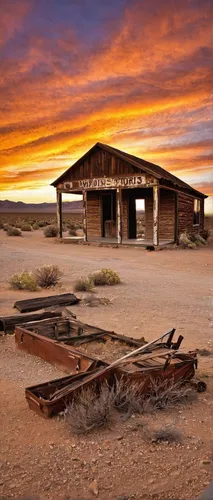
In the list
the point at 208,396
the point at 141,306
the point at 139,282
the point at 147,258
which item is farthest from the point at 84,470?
the point at 147,258

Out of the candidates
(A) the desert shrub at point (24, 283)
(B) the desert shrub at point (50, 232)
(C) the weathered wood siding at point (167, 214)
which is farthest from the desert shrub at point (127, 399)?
(B) the desert shrub at point (50, 232)

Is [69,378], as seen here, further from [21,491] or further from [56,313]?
[56,313]

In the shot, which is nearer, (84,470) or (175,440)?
(84,470)

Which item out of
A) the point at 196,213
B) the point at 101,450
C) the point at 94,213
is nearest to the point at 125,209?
the point at 94,213

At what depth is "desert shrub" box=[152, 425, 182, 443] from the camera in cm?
298

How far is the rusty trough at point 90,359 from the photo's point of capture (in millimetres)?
3346

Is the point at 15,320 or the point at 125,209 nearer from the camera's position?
the point at 15,320

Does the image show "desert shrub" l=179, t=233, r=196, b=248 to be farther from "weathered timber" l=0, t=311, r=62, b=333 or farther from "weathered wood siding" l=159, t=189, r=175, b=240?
"weathered timber" l=0, t=311, r=62, b=333

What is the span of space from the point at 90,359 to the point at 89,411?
68 cm

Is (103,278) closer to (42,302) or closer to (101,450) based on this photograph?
(42,302)

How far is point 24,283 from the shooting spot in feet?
29.1

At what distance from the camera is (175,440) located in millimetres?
2986

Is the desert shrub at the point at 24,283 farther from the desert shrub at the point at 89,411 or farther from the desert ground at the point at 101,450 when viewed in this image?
the desert shrub at the point at 89,411

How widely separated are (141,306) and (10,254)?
9162 mm
